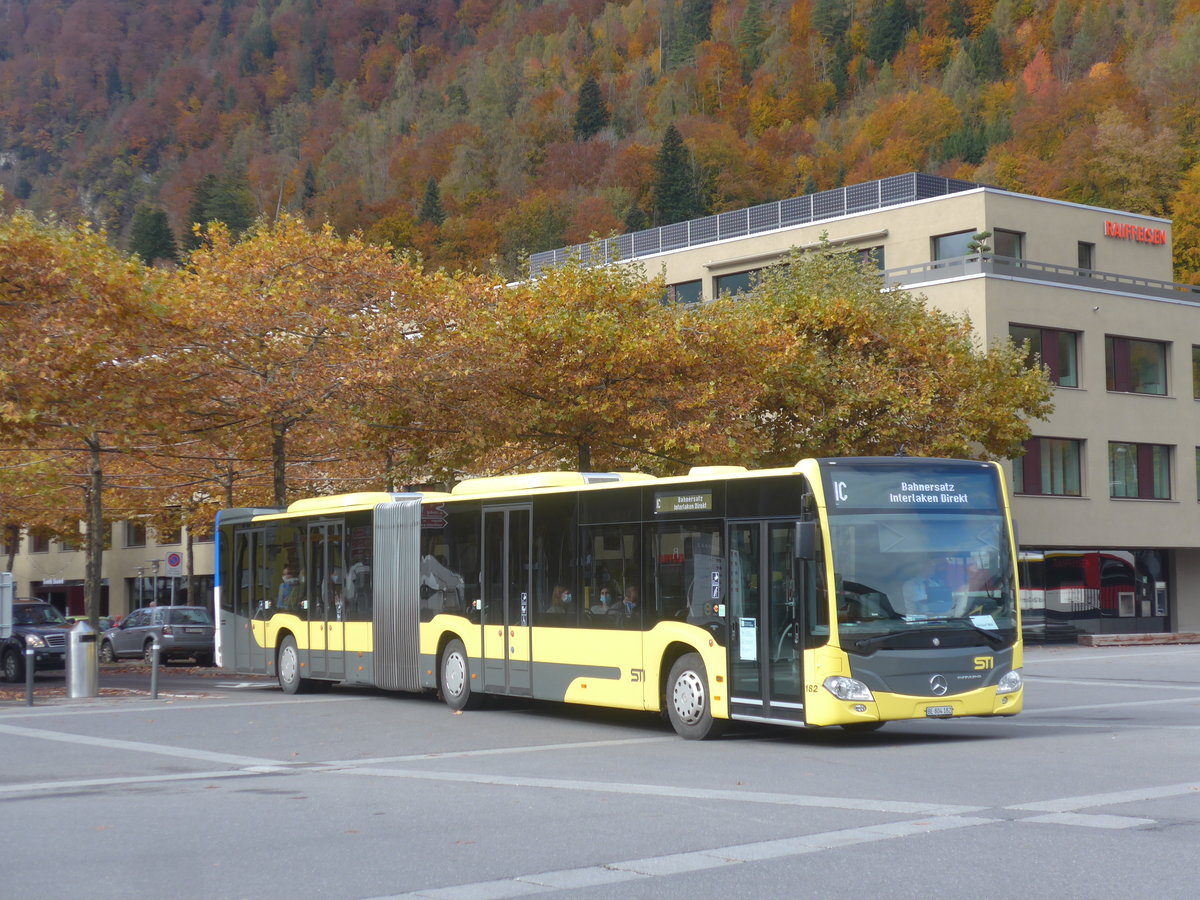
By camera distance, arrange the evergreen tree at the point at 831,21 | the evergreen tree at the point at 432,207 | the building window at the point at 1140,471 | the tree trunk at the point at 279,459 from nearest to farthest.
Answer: the tree trunk at the point at 279,459, the building window at the point at 1140,471, the evergreen tree at the point at 432,207, the evergreen tree at the point at 831,21

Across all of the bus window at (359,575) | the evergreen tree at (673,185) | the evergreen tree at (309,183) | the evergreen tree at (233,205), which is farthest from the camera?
the evergreen tree at (309,183)

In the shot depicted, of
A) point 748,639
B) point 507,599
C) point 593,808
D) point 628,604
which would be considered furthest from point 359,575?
point 593,808

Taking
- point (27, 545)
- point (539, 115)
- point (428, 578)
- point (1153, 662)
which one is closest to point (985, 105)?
point (539, 115)

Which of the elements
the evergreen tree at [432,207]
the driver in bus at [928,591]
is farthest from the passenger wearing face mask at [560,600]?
the evergreen tree at [432,207]

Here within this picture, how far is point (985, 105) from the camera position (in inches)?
4545

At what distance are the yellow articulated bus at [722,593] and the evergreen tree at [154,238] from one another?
102m

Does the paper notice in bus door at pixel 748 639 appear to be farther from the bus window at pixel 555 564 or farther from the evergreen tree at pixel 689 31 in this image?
the evergreen tree at pixel 689 31

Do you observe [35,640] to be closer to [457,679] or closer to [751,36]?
[457,679]

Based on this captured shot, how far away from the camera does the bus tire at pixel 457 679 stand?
20.0m

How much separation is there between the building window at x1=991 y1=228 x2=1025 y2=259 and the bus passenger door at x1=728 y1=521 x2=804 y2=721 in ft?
115

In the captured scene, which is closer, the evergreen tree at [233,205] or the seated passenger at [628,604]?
Result: the seated passenger at [628,604]

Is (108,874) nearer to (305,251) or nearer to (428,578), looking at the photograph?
(428,578)

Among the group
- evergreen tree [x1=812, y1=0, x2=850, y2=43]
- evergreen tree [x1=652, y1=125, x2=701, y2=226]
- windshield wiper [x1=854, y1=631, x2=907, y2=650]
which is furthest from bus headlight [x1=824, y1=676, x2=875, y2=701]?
evergreen tree [x1=812, y1=0, x2=850, y2=43]

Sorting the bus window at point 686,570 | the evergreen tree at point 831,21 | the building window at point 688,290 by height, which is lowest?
the bus window at point 686,570
